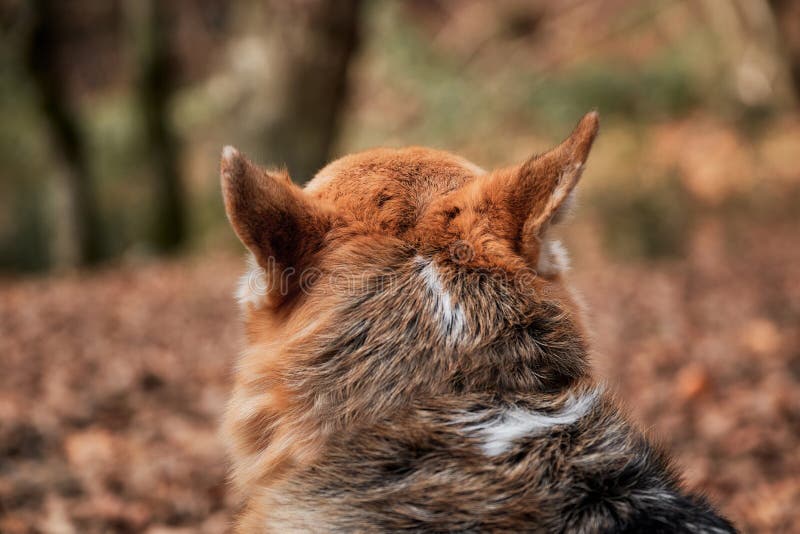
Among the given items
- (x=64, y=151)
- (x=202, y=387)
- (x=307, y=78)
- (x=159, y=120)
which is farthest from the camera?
(x=159, y=120)

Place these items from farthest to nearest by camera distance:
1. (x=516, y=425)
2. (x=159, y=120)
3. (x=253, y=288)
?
(x=159, y=120), (x=253, y=288), (x=516, y=425)

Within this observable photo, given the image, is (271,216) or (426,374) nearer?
(426,374)

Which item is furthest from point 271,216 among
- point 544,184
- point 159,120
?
point 159,120

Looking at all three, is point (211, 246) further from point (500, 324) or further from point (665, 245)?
point (500, 324)

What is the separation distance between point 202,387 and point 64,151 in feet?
29.2

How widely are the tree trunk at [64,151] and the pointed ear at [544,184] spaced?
1221 centimetres

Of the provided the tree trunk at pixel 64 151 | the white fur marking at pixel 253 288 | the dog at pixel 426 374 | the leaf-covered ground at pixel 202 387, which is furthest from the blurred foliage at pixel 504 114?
the dog at pixel 426 374

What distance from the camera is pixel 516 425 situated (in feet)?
7.07

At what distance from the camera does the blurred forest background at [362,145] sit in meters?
4.84

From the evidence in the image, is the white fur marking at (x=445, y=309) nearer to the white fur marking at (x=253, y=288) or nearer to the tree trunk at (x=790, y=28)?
the white fur marking at (x=253, y=288)

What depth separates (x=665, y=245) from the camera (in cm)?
1042

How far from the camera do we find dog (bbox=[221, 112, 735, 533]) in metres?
2.09

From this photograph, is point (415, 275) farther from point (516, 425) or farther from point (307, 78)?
point (307, 78)

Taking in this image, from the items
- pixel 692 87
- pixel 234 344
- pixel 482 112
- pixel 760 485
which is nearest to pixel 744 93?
pixel 692 87
